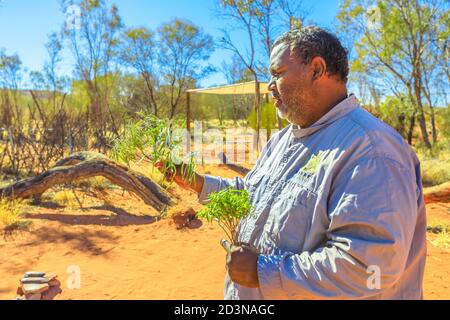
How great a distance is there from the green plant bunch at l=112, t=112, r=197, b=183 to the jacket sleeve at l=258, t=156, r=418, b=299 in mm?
758

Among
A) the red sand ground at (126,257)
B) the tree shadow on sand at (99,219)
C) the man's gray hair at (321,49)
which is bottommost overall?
the red sand ground at (126,257)

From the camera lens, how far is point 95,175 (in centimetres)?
702

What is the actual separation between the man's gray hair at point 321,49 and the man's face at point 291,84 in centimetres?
3

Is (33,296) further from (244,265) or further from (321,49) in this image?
(321,49)

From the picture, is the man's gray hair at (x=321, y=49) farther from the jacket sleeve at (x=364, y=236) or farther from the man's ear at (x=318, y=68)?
the jacket sleeve at (x=364, y=236)

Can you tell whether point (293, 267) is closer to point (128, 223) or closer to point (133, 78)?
point (128, 223)

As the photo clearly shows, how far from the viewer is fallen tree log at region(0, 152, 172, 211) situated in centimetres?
693

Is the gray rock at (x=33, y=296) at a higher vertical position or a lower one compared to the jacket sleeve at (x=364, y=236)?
lower

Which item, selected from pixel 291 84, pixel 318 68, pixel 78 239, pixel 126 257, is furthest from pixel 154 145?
pixel 78 239

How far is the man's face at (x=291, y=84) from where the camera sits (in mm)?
1381

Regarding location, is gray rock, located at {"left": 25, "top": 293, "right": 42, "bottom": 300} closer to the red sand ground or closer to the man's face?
the red sand ground

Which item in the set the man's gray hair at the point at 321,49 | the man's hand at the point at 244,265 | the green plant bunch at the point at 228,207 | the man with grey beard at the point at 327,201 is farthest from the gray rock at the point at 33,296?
the man's gray hair at the point at 321,49

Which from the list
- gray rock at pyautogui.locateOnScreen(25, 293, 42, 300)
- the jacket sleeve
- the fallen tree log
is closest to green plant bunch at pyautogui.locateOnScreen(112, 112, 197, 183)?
the jacket sleeve
